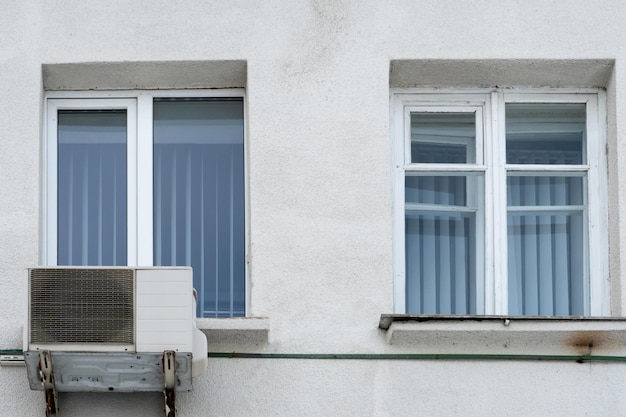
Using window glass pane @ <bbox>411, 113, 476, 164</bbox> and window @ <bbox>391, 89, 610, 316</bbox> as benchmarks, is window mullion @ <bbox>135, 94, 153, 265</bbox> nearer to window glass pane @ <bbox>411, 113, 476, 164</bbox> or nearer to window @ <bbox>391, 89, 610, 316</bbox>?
window @ <bbox>391, 89, 610, 316</bbox>

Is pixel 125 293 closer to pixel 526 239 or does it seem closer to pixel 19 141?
pixel 19 141

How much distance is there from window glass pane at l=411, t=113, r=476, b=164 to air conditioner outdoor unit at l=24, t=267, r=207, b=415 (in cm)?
177

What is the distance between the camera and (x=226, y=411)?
8.62 m

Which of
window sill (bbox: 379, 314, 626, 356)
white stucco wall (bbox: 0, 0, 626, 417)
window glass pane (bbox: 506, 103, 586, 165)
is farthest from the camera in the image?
window glass pane (bbox: 506, 103, 586, 165)

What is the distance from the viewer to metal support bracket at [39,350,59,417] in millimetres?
8227

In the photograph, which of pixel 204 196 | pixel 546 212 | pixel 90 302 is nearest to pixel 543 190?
pixel 546 212

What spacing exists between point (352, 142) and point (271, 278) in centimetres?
91

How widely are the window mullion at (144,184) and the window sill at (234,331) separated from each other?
0.72 metres

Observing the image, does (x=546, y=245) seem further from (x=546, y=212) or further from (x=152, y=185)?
(x=152, y=185)

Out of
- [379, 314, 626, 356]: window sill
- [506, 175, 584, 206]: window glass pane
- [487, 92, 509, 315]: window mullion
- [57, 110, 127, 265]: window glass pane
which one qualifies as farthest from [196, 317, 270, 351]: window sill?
[506, 175, 584, 206]: window glass pane

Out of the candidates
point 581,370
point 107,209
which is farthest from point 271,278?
point 581,370

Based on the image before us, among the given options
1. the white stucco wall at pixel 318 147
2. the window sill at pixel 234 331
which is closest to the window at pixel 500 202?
the white stucco wall at pixel 318 147

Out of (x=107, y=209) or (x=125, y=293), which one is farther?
(x=107, y=209)

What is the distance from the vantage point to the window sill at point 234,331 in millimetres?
8539
